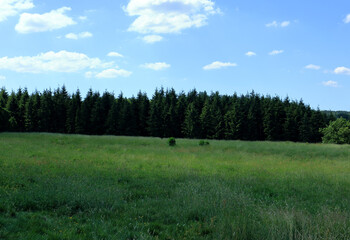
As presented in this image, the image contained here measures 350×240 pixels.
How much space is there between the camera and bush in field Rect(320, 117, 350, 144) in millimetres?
62188

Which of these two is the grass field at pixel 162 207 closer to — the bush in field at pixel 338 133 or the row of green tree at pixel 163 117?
the row of green tree at pixel 163 117

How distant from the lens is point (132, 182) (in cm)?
1142

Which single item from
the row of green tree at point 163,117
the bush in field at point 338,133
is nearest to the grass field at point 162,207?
the row of green tree at point 163,117

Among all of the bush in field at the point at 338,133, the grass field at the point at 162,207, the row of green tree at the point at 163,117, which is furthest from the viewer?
the row of green tree at the point at 163,117

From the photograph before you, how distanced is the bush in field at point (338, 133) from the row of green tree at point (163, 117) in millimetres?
5508

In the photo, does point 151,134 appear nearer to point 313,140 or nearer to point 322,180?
point 313,140

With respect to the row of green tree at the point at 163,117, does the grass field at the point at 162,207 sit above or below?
below

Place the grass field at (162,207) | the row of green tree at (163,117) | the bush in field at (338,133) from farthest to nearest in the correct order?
the row of green tree at (163,117) → the bush in field at (338,133) → the grass field at (162,207)

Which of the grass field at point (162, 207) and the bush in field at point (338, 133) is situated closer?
the grass field at point (162, 207)

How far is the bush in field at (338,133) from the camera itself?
62188mm

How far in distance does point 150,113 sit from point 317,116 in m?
46.4

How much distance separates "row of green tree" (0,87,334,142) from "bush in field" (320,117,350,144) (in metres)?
5.51

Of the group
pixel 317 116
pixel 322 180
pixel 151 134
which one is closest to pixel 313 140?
pixel 317 116

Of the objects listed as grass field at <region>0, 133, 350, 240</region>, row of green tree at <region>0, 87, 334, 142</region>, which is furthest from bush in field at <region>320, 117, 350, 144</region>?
grass field at <region>0, 133, 350, 240</region>
